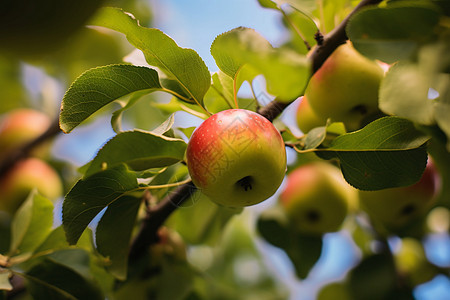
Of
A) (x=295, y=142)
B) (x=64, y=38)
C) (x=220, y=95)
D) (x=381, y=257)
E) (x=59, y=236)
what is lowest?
(x=381, y=257)

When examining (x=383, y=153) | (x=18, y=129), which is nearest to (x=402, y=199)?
(x=383, y=153)

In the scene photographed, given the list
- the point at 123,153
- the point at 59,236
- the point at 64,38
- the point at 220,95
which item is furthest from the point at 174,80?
the point at 59,236

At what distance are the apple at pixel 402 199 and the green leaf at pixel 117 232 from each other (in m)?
0.71

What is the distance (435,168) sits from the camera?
1.39 metres

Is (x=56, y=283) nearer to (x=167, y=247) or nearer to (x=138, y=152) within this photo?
(x=167, y=247)

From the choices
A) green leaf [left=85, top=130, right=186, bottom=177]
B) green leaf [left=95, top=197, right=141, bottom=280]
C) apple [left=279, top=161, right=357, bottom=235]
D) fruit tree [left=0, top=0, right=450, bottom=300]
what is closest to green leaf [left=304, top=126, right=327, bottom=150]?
fruit tree [left=0, top=0, right=450, bottom=300]

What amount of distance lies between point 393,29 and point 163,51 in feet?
1.36

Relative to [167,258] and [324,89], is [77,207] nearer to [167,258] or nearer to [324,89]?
[167,258]

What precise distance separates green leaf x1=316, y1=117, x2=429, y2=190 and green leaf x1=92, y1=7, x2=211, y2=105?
30cm

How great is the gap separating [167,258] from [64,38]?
0.80 m

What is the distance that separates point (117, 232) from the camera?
92cm

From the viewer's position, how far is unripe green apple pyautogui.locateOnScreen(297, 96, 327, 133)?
1066 millimetres

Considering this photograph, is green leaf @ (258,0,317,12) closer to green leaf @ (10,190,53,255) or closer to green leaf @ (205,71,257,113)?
green leaf @ (205,71,257,113)

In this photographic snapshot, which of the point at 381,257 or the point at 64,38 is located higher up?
the point at 64,38
